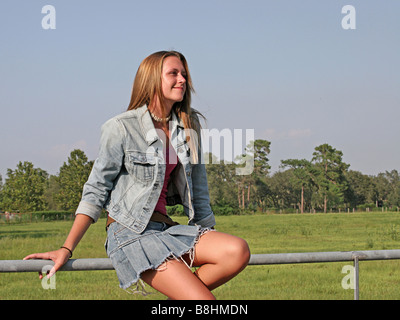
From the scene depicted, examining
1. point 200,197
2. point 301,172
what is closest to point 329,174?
point 301,172

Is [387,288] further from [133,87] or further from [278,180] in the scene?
[278,180]

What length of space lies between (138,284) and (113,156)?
57cm

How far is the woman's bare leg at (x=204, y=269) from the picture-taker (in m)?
2.03

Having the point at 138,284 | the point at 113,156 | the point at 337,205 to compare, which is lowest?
the point at 337,205

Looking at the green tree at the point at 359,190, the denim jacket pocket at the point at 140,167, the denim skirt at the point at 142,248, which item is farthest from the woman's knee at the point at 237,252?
the green tree at the point at 359,190

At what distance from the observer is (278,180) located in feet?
284

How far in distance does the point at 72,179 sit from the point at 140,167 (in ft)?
235

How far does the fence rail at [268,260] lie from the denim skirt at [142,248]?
0.26 ft

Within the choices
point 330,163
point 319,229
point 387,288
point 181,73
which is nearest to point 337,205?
point 330,163

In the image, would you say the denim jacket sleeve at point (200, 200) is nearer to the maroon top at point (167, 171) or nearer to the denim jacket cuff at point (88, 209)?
the maroon top at point (167, 171)

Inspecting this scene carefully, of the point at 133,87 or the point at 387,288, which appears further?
the point at 387,288

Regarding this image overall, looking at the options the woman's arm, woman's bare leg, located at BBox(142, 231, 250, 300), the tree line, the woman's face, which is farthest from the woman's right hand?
the tree line

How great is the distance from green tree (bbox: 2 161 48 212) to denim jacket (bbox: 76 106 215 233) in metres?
67.7

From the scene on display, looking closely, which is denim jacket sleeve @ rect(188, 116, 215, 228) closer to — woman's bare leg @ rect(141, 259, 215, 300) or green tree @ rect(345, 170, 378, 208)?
woman's bare leg @ rect(141, 259, 215, 300)
